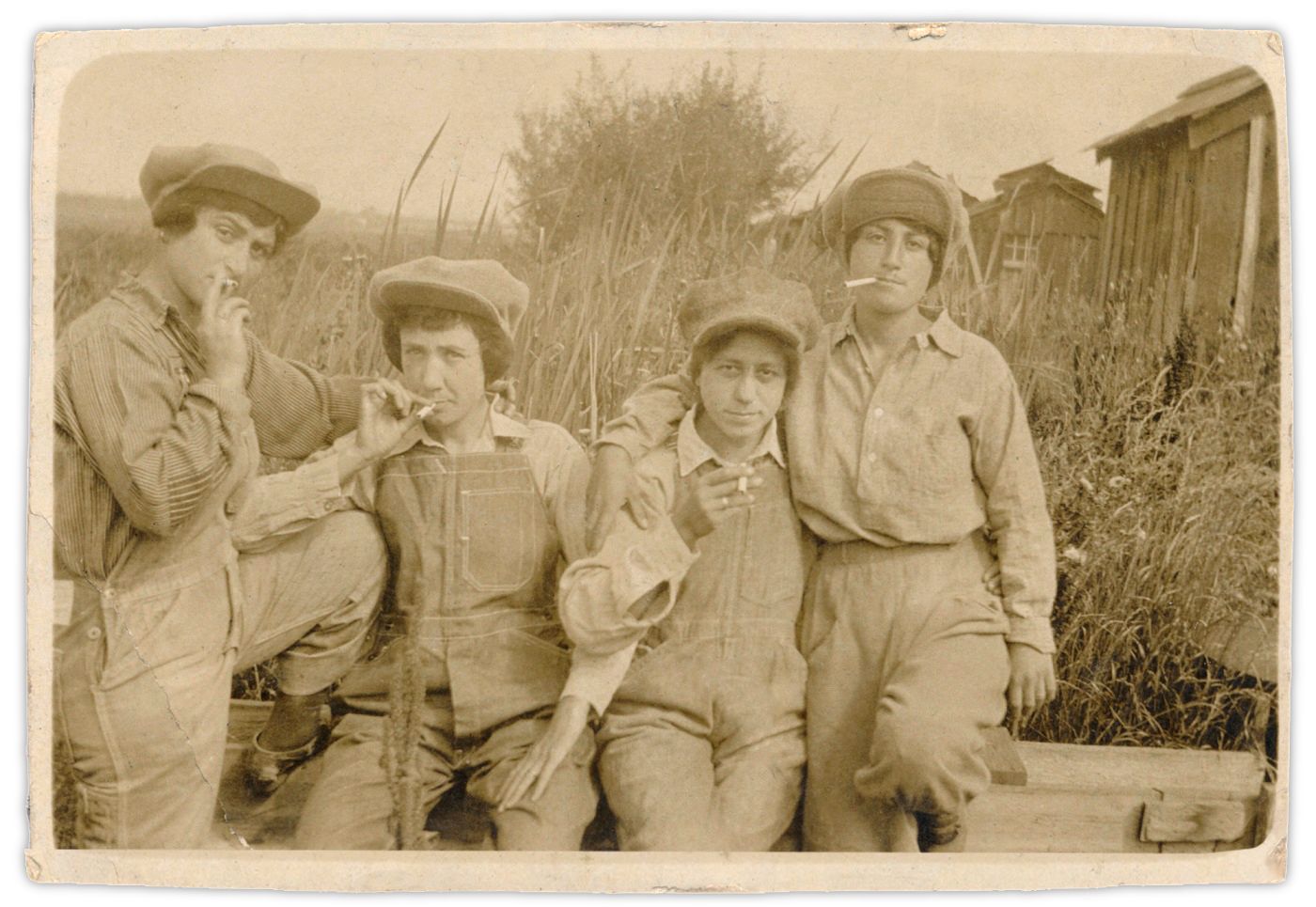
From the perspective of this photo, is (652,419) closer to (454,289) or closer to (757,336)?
(757,336)

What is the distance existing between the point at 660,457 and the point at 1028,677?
1.02 m

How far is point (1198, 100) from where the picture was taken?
3.64m

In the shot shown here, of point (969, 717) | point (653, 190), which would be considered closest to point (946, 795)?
point (969, 717)

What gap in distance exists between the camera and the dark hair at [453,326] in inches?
138

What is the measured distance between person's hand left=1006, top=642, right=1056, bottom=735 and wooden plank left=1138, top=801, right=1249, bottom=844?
430 mm

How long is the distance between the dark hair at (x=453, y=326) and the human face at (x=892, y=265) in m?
0.86

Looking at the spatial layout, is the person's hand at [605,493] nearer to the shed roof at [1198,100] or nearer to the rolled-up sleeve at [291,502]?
the rolled-up sleeve at [291,502]

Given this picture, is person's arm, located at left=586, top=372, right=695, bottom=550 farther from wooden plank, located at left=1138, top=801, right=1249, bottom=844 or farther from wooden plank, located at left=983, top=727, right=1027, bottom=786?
wooden plank, located at left=1138, top=801, right=1249, bottom=844

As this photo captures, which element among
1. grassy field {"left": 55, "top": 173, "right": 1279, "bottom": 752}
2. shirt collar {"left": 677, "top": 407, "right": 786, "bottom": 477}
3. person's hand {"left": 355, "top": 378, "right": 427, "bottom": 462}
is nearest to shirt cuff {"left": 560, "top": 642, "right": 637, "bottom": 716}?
shirt collar {"left": 677, "top": 407, "right": 786, "bottom": 477}

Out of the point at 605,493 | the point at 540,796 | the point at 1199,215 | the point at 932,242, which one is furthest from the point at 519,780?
the point at 1199,215

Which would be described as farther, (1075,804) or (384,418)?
(1075,804)

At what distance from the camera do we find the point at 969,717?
132 inches

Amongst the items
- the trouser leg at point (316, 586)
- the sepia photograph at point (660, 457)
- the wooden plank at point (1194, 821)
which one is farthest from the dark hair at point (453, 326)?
the wooden plank at point (1194, 821)

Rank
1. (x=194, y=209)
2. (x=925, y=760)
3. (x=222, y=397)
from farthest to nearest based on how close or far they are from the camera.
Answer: (x=194, y=209) < (x=222, y=397) < (x=925, y=760)
